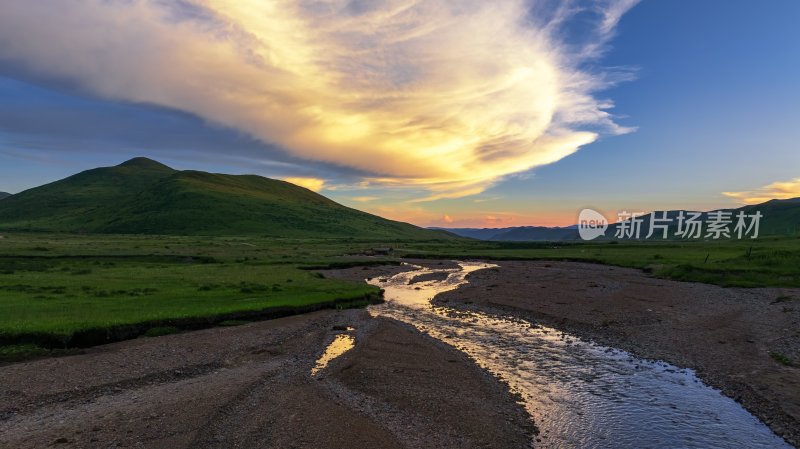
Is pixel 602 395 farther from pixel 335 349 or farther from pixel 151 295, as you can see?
pixel 151 295

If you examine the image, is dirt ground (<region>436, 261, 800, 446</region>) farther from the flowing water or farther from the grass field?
the grass field

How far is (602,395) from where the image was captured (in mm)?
19859

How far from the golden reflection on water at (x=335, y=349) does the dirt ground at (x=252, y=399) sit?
1.61ft

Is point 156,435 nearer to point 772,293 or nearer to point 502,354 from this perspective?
point 502,354

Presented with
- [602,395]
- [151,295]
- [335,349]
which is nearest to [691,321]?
[602,395]

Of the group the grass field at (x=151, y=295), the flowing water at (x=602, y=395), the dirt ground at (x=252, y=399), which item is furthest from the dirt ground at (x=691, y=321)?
the dirt ground at (x=252, y=399)

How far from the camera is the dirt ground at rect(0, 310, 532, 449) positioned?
50.2 ft

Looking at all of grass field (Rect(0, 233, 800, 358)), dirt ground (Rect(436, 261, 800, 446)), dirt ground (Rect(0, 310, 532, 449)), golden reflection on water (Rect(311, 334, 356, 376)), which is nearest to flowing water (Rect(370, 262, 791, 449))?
dirt ground (Rect(436, 261, 800, 446))

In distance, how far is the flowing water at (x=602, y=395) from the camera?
1588 cm

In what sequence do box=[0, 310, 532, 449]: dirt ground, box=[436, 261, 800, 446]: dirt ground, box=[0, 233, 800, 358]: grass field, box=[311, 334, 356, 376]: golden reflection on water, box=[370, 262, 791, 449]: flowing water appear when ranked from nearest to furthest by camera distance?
box=[0, 310, 532, 449]: dirt ground
box=[370, 262, 791, 449]: flowing water
box=[436, 261, 800, 446]: dirt ground
box=[311, 334, 356, 376]: golden reflection on water
box=[0, 233, 800, 358]: grass field

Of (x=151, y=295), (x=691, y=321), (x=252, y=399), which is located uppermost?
(x=151, y=295)

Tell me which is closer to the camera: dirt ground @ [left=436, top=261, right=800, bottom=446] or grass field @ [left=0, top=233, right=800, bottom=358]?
dirt ground @ [left=436, top=261, right=800, bottom=446]

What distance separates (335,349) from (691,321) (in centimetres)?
2968

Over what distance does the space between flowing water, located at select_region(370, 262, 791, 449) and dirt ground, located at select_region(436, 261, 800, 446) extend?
4.44ft
